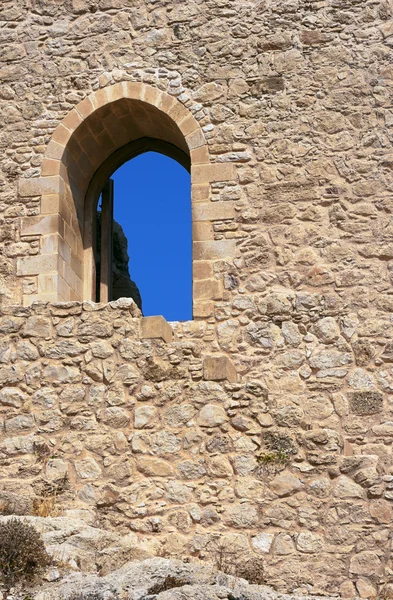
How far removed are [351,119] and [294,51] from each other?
949 millimetres

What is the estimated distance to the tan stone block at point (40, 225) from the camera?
8.92m

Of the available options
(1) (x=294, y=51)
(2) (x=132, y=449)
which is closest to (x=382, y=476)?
(2) (x=132, y=449)

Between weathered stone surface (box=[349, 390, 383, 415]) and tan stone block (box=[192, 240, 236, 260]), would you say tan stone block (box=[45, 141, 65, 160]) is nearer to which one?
tan stone block (box=[192, 240, 236, 260])

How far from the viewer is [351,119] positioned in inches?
345

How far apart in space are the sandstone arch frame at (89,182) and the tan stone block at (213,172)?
0.01 meters

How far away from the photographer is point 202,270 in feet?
28.0

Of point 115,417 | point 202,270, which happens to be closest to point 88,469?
point 115,417

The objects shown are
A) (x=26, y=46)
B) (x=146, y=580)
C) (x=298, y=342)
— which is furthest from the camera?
(x=26, y=46)

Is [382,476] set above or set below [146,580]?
above

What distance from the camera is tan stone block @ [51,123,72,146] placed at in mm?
9141

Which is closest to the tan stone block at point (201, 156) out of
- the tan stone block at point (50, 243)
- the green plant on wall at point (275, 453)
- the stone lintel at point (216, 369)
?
the tan stone block at point (50, 243)

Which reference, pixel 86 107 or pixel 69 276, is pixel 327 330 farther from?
pixel 86 107

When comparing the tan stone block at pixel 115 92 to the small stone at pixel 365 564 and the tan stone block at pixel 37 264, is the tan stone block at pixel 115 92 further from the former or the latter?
the small stone at pixel 365 564

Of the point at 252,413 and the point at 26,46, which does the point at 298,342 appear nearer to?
the point at 252,413
